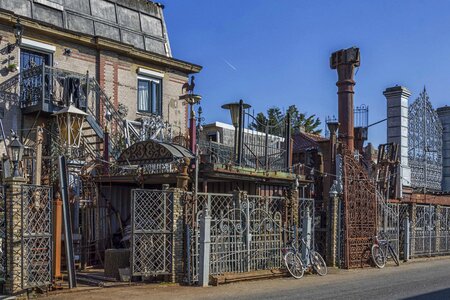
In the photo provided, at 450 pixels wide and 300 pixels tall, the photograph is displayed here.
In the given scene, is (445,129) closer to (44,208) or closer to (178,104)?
(178,104)

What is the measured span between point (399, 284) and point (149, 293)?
6454 millimetres

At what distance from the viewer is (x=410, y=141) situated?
28250 mm

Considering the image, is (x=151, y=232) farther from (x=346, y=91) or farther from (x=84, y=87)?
(x=346, y=91)

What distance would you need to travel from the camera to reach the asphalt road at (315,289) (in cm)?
1297

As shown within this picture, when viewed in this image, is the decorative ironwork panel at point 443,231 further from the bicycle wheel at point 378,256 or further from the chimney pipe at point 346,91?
the bicycle wheel at point 378,256

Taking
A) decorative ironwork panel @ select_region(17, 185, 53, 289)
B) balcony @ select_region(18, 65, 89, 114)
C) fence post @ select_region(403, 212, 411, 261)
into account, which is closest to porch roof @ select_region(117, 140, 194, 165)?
balcony @ select_region(18, 65, 89, 114)

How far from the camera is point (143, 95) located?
2492cm

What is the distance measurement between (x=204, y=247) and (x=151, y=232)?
1.38 metres

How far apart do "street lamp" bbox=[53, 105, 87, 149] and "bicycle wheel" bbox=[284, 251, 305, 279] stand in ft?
25.1

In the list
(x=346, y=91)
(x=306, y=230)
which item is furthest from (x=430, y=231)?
(x=306, y=230)

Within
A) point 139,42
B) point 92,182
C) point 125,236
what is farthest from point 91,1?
point 125,236

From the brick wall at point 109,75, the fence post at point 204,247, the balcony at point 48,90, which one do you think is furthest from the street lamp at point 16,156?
the brick wall at point 109,75

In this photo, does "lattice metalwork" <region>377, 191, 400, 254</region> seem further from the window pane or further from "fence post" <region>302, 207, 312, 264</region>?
the window pane

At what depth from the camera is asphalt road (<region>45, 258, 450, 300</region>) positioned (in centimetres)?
1297
